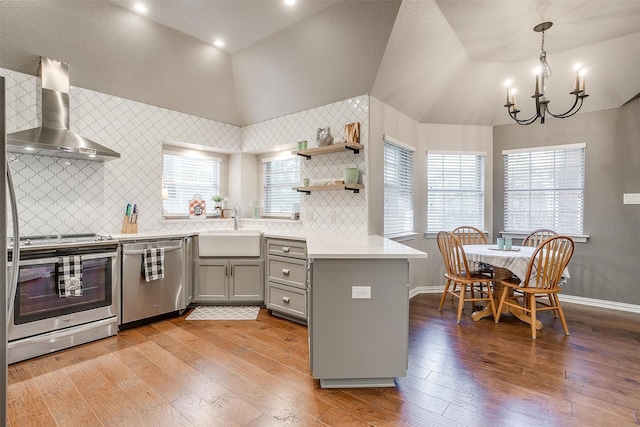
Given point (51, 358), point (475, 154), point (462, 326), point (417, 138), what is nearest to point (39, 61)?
point (51, 358)

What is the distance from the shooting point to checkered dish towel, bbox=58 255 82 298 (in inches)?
103

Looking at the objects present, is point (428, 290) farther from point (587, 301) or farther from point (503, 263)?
point (587, 301)

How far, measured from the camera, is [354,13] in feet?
9.16

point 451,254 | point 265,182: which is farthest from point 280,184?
point 451,254

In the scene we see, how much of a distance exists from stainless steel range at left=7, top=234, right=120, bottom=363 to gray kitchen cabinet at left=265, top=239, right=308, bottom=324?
152 cm

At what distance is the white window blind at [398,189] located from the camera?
3869 millimetres

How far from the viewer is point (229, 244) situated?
367 cm

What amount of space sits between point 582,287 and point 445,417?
3.52 meters

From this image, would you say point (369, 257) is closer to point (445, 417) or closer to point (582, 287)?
point (445, 417)

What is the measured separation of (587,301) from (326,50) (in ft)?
14.7

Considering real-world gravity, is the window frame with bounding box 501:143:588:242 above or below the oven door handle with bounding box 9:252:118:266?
above

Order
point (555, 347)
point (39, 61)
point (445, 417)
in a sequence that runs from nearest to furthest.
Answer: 1. point (445, 417)
2. point (555, 347)
3. point (39, 61)

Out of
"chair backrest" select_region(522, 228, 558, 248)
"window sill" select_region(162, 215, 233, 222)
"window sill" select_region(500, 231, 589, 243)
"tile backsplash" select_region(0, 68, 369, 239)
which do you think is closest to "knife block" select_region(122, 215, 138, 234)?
"tile backsplash" select_region(0, 68, 369, 239)

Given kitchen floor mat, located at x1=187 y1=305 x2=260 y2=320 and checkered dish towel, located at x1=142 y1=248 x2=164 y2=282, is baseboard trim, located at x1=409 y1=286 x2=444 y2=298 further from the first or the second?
checkered dish towel, located at x1=142 y1=248 x2=164 y2=282
